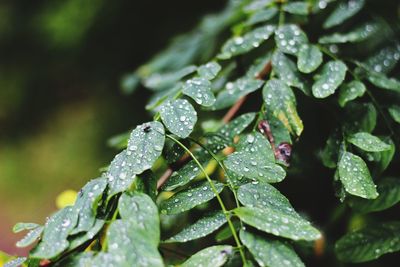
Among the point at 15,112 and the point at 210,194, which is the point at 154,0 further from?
the point at 210,194

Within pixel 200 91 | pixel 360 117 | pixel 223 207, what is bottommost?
pixel 223 207

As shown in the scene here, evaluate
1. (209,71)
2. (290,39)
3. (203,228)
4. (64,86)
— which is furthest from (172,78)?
(64,86)

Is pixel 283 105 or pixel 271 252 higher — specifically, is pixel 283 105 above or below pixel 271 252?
above

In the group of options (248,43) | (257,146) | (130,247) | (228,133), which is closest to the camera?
(130,247)

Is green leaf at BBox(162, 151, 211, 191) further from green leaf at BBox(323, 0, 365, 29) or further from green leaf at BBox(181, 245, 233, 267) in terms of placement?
green leaf at BBox(323, 0, 365, 29)

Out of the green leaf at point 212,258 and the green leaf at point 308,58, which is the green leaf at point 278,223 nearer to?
the green leaf at point 212,258

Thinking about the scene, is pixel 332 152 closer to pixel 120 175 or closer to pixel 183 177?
pixel 183 177

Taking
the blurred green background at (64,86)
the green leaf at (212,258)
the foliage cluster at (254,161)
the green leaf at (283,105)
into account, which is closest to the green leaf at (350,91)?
the foliage cluster at (254,161)

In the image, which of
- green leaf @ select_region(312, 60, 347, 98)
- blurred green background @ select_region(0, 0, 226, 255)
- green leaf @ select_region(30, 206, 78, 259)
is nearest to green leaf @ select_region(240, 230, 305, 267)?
green leaf @ select_region(30, 206, 78, 259)
